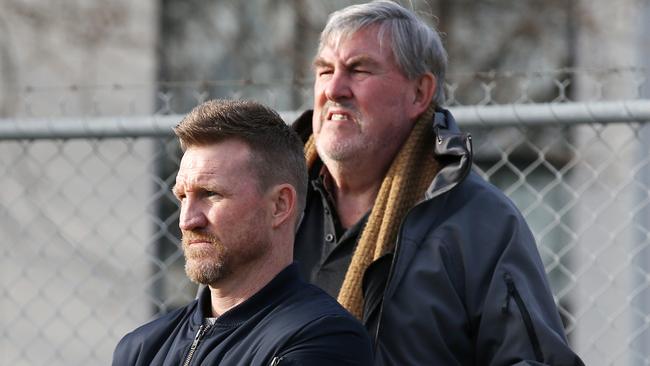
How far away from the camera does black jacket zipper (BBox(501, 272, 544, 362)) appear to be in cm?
275

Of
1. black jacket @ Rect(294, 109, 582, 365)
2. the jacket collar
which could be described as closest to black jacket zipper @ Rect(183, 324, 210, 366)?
black jacket @ Rect(294, 109, 582, 365)

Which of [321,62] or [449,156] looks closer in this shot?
[449,156]

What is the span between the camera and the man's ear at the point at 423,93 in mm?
3107

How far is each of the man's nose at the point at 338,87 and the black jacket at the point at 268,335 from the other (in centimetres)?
72

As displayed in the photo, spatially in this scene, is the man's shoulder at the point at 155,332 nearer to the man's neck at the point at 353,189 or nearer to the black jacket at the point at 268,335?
the black jacket at the point at 268,335

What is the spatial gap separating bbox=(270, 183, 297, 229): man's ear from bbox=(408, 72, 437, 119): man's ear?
0.74 meters

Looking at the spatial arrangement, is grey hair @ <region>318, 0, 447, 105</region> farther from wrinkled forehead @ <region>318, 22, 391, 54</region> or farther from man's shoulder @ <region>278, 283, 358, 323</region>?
man's shoulder @ <region>278, 283, 358, 323</region>

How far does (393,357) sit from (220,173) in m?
0.67

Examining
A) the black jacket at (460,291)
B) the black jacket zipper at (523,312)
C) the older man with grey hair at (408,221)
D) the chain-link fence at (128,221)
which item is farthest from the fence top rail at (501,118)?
the chain-link fence at (128,221)

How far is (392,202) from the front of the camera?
2.94m

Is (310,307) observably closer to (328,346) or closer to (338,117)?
(328,346)

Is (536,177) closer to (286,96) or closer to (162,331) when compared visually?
(286,96)

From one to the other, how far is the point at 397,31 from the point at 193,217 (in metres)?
0.90

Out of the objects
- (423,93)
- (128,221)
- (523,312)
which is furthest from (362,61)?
(128,221)
